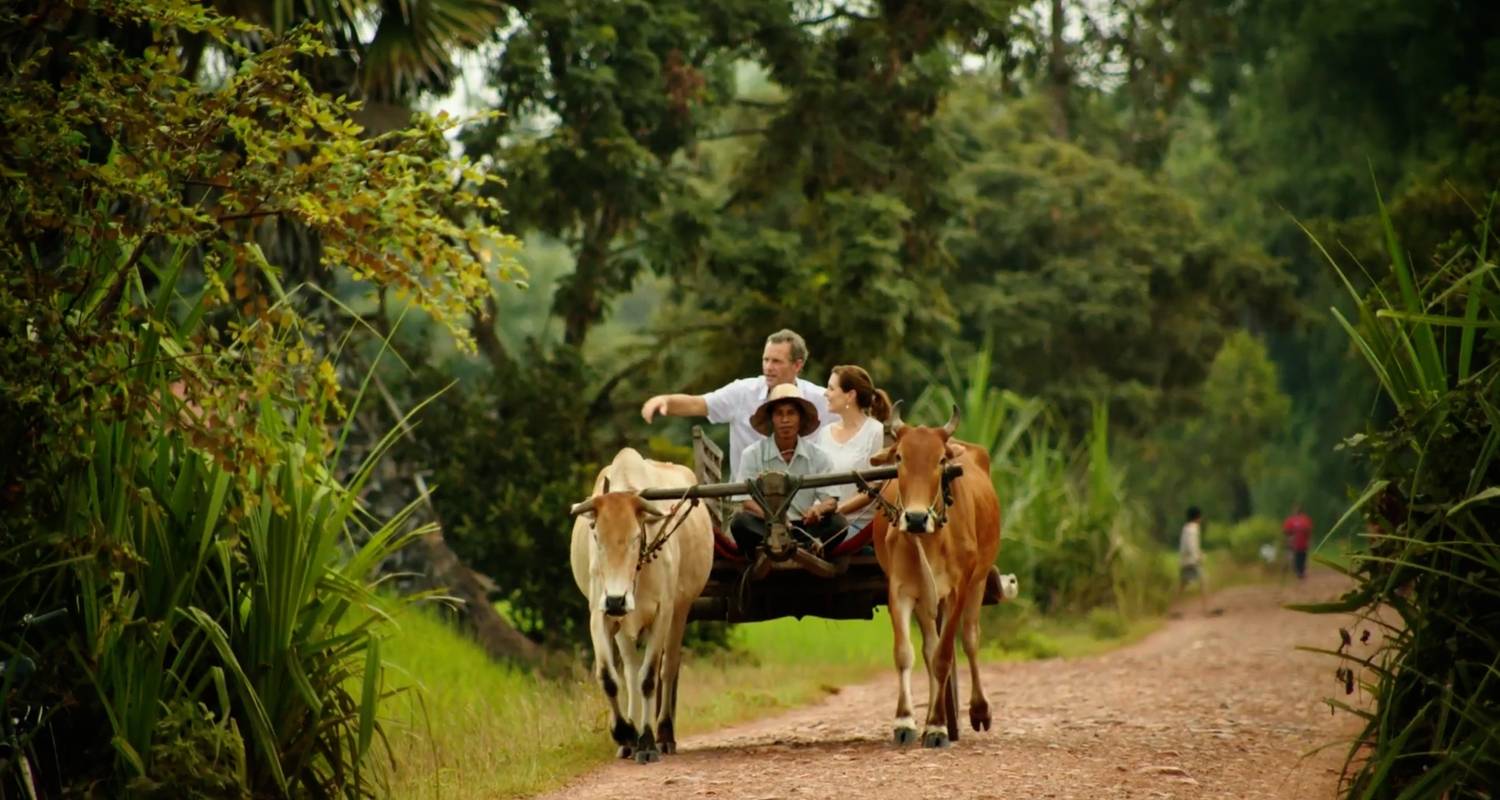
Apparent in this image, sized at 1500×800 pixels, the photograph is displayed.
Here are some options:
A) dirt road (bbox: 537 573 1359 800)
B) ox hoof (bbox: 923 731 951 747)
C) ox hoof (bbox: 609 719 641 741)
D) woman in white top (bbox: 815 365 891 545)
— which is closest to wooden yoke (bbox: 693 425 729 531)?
woman in white top (bbox: 815 365 891 545)

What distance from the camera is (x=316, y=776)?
8.52 m

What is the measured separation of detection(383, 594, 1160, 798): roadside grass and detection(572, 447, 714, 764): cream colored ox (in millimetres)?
347

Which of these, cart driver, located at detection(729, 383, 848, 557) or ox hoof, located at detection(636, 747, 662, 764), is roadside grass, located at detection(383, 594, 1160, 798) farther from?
cart driver, located at detection(729, 383, 848, 557)

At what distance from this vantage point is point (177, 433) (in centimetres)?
784

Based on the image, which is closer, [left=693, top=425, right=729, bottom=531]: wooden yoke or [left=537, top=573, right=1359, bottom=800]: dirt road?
[left=537, top=573, right=1359, bottom=800]: dirt road

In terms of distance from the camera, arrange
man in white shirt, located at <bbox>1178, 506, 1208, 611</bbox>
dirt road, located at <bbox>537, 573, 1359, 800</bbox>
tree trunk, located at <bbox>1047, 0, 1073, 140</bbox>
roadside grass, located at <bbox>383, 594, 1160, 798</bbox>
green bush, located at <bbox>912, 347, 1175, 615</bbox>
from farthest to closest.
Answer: tree trunk, located at <bbox>1047, 0, 1073, 140</bbox> → man in white shirt, located at <bbox>1178, 506, 1208, 611</bbox> → green bush, located at <bbox>912, 347, 1175, 615</bbox> → roadside grass, located at <bbox>383, 594, 1160, 798</bbox> → dirt road, located at <bbox>537, 573, 1359, 800</bbox>

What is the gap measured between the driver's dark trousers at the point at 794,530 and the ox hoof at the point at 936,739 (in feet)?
3.89

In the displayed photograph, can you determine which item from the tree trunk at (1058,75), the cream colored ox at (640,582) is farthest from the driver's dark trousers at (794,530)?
the tree trunk at (1058,75)

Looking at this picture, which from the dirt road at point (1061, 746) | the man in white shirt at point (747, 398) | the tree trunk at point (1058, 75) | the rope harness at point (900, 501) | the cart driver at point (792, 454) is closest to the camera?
the dirt road at point (1061, 746)

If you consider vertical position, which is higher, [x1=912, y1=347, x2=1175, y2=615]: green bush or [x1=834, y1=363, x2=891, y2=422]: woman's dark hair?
[x1=834, y1=363, x2=891, y2=422]: woman's dark hair

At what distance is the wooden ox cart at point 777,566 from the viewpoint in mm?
10680

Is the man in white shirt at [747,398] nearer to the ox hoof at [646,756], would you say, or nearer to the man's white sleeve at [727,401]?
the man's white sleeve at [727,401]

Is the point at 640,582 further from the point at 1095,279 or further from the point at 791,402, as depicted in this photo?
the point at 1095,279

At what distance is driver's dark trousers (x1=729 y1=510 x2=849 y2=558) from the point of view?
11.0m
